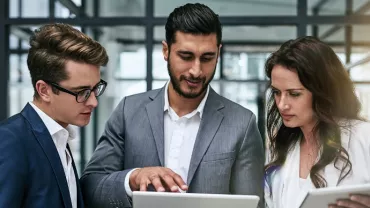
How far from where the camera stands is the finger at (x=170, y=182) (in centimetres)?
139

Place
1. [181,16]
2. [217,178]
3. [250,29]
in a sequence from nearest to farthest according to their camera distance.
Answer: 1. [217,178]
2. [181,16]
3. [250,29]

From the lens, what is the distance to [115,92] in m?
5.97

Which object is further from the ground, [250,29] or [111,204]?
[250,29]

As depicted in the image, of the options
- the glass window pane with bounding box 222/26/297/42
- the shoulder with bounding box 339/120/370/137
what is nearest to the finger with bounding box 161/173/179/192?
the shoulder with bounding box 339/120/370/137

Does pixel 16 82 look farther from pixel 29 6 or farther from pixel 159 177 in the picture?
pixel 159 177

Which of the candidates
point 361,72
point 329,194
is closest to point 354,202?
point 329,194

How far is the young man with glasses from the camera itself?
1303 mm

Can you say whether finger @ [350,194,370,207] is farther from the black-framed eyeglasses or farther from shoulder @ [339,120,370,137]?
the black-framed eyeglasses

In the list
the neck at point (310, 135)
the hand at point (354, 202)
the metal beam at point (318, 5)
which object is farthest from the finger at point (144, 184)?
the metal beam at point (318, 5)

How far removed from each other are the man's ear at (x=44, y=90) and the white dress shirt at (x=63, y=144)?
0.04m

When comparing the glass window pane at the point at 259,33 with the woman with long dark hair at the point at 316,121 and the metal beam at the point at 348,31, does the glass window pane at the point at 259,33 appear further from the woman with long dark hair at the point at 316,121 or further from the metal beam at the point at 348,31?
the woman with long dark hair at the point at 316,121

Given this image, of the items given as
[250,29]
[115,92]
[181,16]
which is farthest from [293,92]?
[115,92]

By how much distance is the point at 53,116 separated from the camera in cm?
149

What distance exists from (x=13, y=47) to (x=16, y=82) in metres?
0.44
